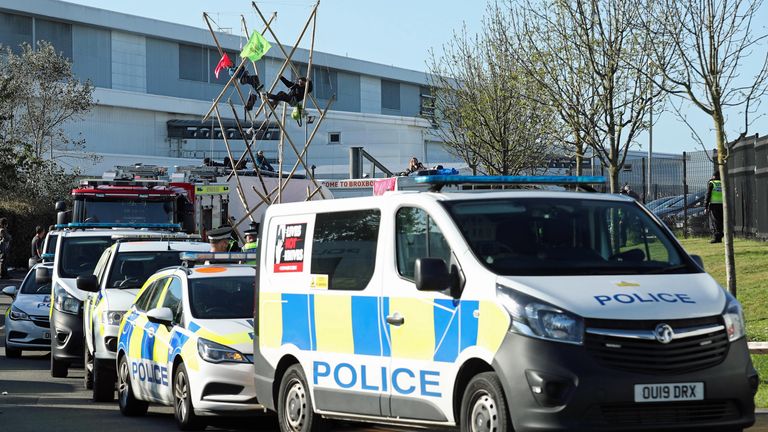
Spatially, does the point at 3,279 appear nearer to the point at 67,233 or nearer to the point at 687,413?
the point at 67,233

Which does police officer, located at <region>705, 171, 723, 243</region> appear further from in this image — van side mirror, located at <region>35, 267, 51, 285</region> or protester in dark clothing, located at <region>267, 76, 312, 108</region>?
van side mirror, located at <region>35, 267, 51, 285</region>

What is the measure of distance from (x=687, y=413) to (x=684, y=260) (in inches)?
51.0

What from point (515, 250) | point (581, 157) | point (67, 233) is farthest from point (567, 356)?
point (581, 157)

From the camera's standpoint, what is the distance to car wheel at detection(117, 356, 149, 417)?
45.4 feet

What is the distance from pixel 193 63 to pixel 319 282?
226 feet

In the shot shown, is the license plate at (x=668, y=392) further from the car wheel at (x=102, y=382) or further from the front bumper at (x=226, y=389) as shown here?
the car wheel at (x=102, y=382)

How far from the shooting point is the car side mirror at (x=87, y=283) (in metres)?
15.9

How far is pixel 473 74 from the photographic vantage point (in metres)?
29.8

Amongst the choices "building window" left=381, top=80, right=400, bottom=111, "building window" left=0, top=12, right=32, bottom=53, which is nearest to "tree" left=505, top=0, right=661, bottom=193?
"building window" left=0, top=12, right=32, bottom=53

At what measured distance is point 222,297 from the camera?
12984mm

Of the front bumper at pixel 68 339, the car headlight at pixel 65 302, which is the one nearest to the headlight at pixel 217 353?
the front bumper at pixel 68 339

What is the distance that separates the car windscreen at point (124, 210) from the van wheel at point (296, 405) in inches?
568

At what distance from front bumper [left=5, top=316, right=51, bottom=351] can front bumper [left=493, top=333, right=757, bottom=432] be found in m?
14.1

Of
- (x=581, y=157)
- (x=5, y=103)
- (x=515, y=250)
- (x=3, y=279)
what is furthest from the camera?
(x=5, y=103)
